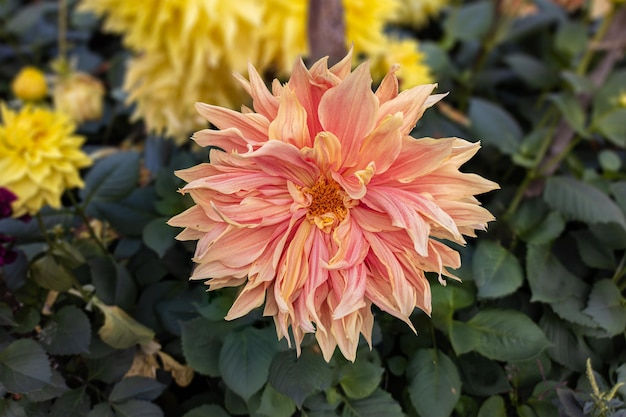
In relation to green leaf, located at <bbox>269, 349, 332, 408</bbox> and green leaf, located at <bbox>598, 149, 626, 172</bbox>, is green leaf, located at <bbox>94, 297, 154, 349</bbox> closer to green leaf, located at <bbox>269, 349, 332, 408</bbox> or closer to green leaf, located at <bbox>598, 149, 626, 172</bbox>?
green leaf, located at <bbox>269, 349, 332, 408</bbox>

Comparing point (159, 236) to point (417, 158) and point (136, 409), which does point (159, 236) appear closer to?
point (136, 409)

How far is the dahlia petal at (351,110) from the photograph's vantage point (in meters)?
0.48

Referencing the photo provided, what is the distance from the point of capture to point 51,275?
0.64 metres

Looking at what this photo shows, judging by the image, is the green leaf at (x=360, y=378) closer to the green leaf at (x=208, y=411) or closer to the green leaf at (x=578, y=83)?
the green leaf at (x=208, y=411)

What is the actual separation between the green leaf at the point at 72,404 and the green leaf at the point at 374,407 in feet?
1.00

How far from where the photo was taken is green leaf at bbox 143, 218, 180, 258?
0.72 meters

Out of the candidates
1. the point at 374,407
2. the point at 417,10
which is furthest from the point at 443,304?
the point at 417,10

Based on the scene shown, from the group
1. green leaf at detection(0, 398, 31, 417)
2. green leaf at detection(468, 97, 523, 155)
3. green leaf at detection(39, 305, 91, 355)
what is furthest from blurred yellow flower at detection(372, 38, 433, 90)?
green leaf at detection(0, 398, 31, 417)

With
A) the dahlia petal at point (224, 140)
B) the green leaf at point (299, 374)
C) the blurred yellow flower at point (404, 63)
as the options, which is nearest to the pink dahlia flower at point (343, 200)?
the dahlia petal at point (224, 140)

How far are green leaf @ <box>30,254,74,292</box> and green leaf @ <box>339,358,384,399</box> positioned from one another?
0.35 metres

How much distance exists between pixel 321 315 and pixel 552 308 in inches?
14.0

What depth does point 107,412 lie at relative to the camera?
64cm

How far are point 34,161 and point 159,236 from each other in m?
0.26

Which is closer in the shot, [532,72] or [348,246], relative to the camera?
[348,246]
